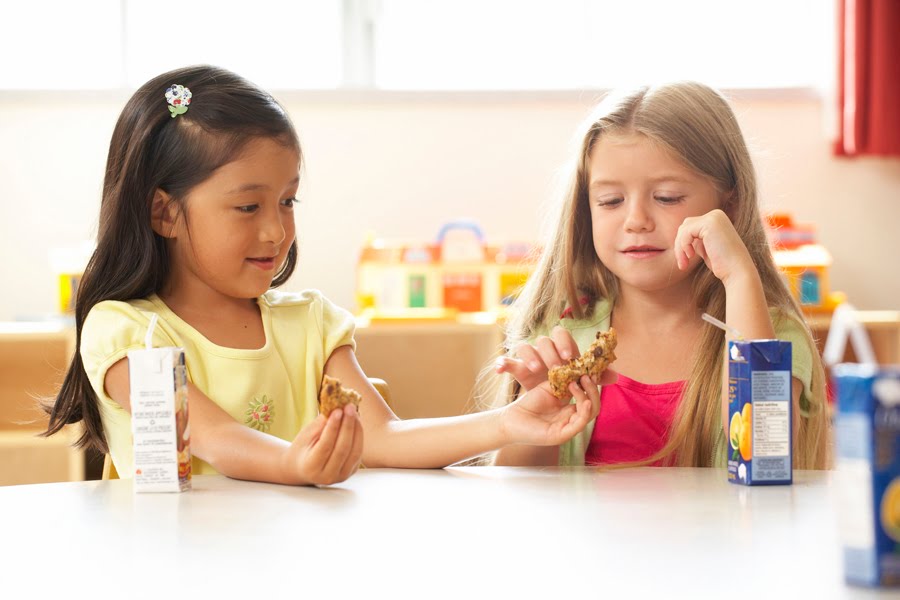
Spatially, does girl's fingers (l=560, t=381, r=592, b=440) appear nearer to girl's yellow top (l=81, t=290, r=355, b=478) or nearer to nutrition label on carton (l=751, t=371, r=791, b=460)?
nutrition label on carton (l=751, t=371, r=791, b=460)

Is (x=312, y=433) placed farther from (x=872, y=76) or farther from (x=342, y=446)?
(x=872, y=76)

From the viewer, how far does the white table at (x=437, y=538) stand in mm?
665

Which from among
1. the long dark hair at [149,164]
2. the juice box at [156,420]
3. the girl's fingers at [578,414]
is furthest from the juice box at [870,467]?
the long dark hair at [149,164]

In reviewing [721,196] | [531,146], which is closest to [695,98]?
[721,196]

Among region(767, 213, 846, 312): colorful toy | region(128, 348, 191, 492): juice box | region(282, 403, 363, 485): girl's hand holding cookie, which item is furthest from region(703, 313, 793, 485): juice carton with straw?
region(767, 213, 846, 312): colorful toy

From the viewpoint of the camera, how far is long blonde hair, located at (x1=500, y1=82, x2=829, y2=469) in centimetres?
136

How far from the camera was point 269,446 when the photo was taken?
1.07 meters

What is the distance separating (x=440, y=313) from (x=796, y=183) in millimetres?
1361

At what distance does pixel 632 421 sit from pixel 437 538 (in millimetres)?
715

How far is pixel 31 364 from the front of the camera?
2904 millimetres

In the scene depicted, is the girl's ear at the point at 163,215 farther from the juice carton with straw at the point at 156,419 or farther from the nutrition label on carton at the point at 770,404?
the nutrition label on carton at the point at 770,404

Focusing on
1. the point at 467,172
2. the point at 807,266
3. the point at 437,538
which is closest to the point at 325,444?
the point at 437,538

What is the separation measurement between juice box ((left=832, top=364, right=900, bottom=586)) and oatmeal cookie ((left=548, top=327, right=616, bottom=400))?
480 millimetres

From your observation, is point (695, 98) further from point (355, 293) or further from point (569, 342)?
point (355, 293)
